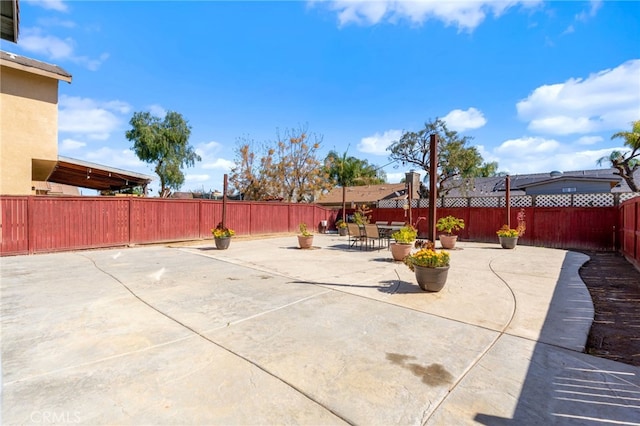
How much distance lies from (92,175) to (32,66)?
5122 mm

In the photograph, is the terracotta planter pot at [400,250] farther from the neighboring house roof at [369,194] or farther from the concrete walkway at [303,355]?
the neighboring house roof at [369,194]

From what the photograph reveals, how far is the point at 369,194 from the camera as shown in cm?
2966

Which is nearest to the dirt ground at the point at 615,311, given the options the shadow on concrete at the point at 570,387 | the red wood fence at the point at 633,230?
the shadow on concrete at the point at 570,387

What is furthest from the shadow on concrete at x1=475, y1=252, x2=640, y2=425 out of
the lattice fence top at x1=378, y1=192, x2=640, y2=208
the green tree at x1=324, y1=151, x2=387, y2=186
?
the green tree at x1=324, y1=151, x2=387, y2=186

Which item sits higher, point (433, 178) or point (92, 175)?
point (92, 175)

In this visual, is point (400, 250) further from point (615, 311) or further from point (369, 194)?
point (369, 194)

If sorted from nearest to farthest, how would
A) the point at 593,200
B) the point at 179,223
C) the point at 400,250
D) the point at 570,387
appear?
the point at 570,387
the point at 400,250
the point at 593,200
the point at 179,223

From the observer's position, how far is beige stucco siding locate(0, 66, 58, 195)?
10.2m

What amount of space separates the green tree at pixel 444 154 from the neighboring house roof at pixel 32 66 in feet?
66.4

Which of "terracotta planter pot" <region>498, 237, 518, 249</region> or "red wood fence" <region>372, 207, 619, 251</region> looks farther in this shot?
"red wood fence" <region>372, 207, 619, 251</region>

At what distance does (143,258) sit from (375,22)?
9.64m

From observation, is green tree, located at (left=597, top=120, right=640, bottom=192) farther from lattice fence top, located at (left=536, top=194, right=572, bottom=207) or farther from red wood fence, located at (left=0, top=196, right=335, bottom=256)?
red wood fence, located at (left=0, top=196, right=335, bottom=256)

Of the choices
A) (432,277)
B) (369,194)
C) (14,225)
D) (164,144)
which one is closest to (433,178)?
(432,277)

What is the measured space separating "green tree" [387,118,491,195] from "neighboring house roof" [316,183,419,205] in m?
4.50
